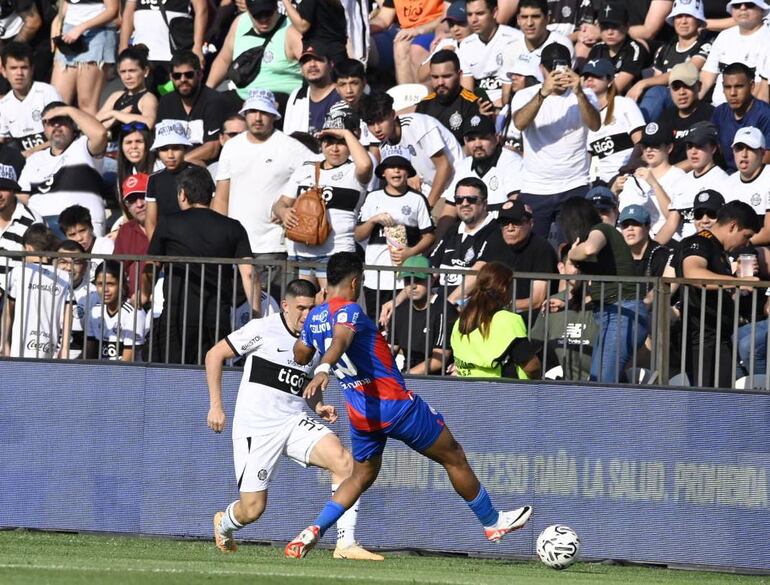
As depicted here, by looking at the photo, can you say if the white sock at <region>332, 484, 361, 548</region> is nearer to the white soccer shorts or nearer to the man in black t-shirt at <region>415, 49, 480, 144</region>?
the white soccer shorts

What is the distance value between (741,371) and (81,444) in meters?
5.32

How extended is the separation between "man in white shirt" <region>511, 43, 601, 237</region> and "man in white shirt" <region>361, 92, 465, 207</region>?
0.80 m

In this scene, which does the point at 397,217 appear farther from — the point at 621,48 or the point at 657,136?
the point at 621,48

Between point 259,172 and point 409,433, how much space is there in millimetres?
4905

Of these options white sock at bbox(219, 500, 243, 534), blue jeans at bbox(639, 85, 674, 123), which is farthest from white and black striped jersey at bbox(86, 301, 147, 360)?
blue jeans at bbox(639, 85, 674, 123)

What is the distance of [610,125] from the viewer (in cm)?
1493

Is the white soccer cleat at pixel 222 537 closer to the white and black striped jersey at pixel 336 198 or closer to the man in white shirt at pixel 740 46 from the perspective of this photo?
the white and black striped jersey at pixel 336 198

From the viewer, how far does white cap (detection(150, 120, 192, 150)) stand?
1495 centimetres

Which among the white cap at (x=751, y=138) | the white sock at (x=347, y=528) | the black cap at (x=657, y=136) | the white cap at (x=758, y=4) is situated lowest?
the white sock at (x=347, y=528)

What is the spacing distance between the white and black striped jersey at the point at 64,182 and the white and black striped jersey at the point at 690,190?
18.9 feet

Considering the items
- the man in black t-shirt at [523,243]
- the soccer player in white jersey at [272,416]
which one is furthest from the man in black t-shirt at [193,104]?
the soccer player in white jersey at [272,416]

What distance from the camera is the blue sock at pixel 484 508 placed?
10422 mm

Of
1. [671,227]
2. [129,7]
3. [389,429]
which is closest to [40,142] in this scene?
[129,7]

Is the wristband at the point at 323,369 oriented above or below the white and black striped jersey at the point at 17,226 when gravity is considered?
below
